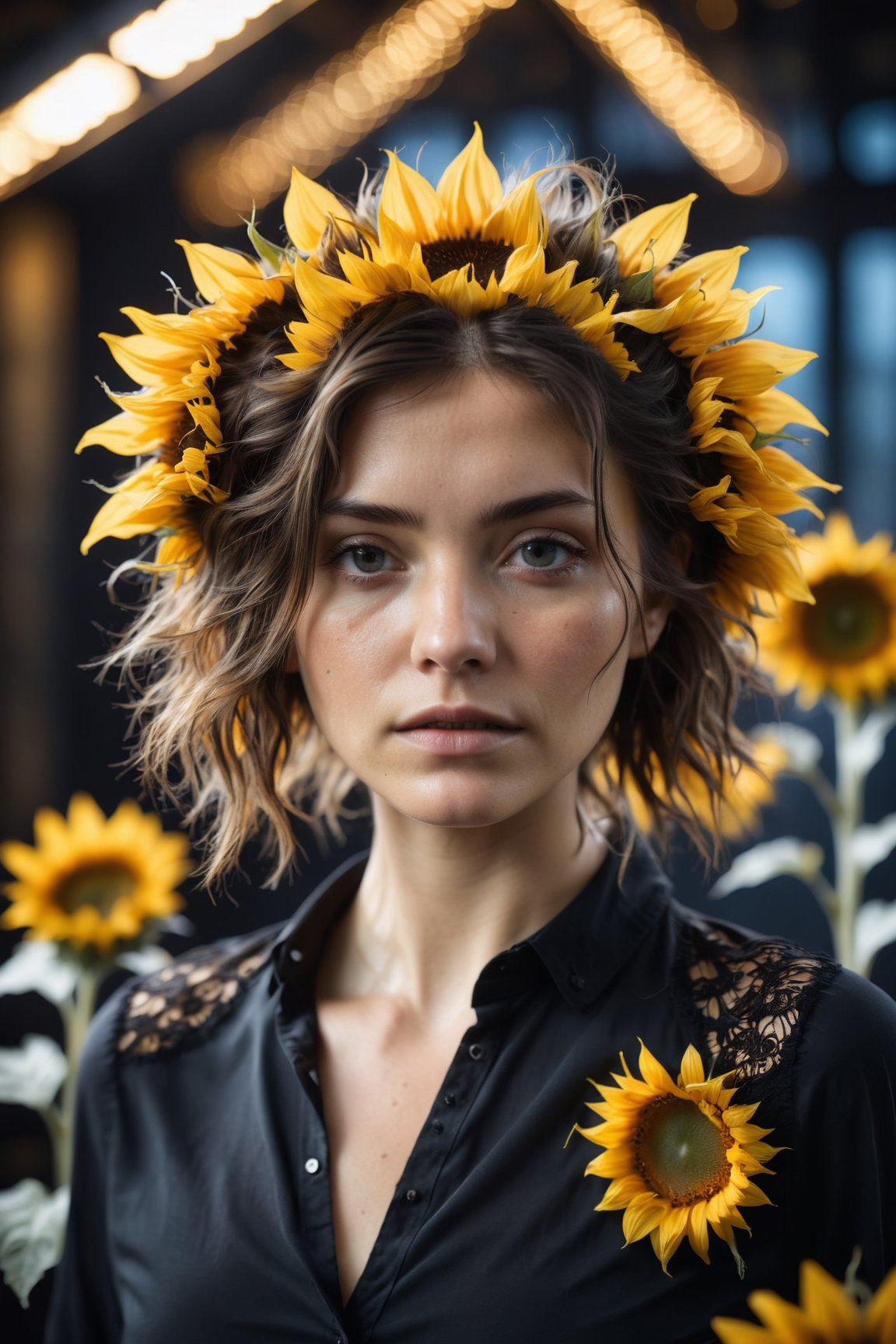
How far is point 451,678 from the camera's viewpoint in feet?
3.17

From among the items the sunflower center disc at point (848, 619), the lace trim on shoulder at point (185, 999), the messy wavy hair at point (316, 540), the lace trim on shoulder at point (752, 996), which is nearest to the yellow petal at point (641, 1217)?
the lace trim on shoulder at point (752, 996)

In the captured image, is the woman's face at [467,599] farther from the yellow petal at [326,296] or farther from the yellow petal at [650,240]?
the yellow petal at [650,240]

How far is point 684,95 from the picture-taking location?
2.57m

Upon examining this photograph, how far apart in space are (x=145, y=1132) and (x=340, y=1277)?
25 cm

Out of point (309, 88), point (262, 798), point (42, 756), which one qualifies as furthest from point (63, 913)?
point (309, 88)

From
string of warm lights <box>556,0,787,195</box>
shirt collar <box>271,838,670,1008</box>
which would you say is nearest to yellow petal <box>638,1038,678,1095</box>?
shirt collar <box>271,838,670,1008</box>

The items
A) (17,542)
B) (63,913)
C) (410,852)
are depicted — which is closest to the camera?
(410,852)

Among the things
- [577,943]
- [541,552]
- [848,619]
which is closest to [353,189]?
[848,619]

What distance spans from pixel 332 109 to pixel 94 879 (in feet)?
5.37

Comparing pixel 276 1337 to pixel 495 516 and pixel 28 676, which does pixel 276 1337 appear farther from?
pixel 28 676

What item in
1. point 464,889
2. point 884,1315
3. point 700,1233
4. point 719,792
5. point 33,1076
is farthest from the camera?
point 33,1076

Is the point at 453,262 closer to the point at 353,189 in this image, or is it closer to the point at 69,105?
the point at 69,105

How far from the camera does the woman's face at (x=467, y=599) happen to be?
97cm

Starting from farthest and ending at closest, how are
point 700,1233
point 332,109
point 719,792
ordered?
point 332,109 → point 719,792 → point 700,1233
